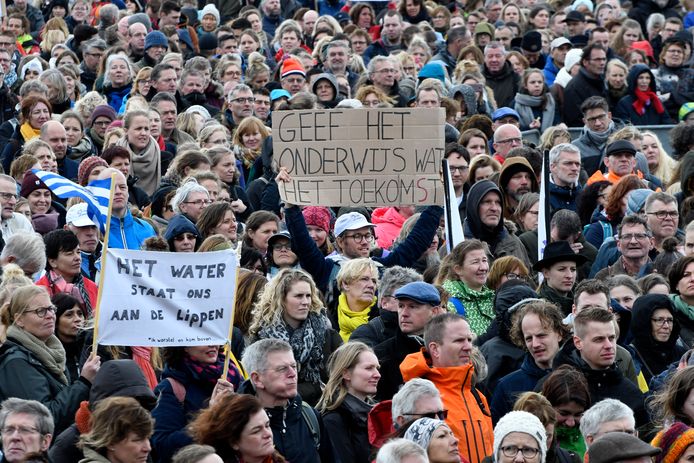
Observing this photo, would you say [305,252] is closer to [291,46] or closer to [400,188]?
[400,188]

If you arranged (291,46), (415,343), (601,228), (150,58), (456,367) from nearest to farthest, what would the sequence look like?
(456,367), (415,343), (601,228), (150,58), (291,46)

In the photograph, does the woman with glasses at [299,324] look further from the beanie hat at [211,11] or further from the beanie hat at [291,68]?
the beanie hat at [211,11]

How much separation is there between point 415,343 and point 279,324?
2.71 ft

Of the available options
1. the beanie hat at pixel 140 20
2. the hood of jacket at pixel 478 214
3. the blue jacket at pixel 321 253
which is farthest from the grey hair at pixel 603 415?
the beanie hat at pixel 140 20

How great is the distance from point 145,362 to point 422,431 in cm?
241

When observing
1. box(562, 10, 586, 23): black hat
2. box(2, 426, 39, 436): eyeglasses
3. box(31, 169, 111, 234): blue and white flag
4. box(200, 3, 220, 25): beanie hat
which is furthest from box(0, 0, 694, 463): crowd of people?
box(200, 3, 220, 25): beanie hat

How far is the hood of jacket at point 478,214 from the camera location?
13.9m

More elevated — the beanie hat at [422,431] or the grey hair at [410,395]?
the grey hair at [410,395]

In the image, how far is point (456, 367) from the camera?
33.5 feet

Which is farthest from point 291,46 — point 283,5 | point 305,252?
point 305,252

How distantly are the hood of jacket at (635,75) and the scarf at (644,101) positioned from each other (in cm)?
7

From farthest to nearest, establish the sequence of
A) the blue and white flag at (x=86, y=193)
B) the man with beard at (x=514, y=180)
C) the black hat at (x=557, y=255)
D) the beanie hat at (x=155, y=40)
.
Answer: the beanie hat at (x=155, y=40)
the man with beard at (x=514, y=180)
the black hat at (x=557, y=255)
the blue and white flag at (x=86, y=193)

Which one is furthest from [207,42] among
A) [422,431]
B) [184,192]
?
[422,431]

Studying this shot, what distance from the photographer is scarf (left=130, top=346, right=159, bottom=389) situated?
426 inches
